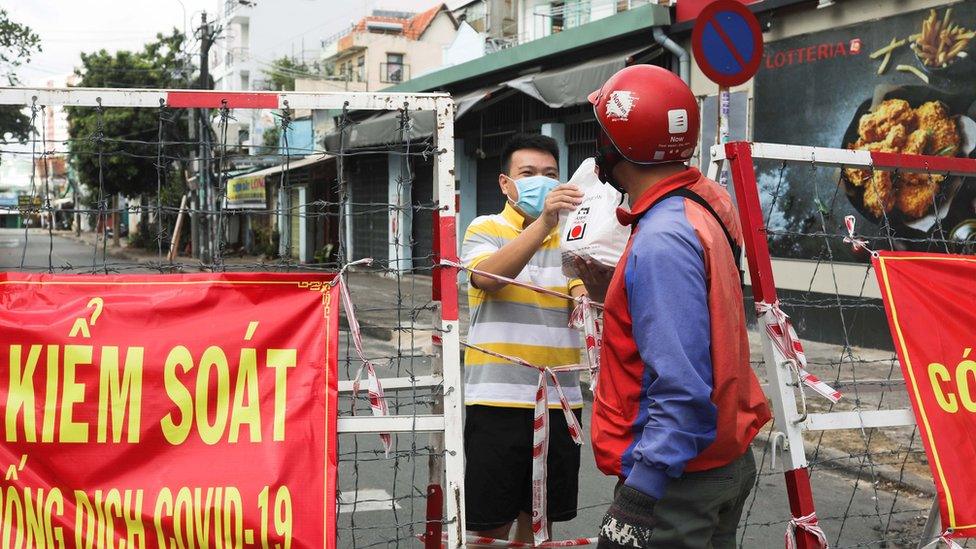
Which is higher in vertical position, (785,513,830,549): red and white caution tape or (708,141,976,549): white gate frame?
(708,141,976,549): white gate frame

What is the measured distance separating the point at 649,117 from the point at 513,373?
1370 millimetres

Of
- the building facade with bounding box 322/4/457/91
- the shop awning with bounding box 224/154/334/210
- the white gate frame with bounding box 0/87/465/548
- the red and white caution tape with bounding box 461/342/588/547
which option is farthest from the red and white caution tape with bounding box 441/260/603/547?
the building facade with bounding box 322/4/457/91

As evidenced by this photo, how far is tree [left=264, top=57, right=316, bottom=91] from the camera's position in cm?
4844

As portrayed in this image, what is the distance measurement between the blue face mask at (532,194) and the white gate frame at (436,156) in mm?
610

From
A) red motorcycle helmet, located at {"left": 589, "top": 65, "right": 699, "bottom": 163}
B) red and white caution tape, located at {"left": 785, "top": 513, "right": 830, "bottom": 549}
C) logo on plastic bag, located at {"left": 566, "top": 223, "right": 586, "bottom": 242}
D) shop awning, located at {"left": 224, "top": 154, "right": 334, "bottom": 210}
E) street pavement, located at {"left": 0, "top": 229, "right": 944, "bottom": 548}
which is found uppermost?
shop awning, located at {"left": 224, "top": 154, "right": 334, "bottom": 210}

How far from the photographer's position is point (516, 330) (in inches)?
131

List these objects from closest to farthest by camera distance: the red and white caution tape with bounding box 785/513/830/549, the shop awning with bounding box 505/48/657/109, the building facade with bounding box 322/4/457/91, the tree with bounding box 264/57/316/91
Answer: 1. the red and white caution tape with bounding box 785/513/830/549
2. the shop awning with bounding box 505/48/657/109
3. the building facade with bounding box 322/4/457/91
4. the tree with bounding box 264/57/316/91

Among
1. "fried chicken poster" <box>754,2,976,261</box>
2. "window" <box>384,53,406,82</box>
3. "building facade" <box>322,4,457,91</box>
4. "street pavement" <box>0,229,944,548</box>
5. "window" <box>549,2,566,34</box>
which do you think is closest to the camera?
"street pavement" <box>0,229,944,548</box>

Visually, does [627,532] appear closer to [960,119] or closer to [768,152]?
[768,152]

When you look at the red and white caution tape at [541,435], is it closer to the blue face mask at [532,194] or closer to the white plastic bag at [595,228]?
the white plastic bag at [595,228]

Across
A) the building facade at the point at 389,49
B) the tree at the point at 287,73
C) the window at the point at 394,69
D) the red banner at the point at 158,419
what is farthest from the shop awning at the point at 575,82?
the tree at the point at 287,73

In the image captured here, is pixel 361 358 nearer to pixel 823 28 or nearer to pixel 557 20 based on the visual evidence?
pixel 823 28

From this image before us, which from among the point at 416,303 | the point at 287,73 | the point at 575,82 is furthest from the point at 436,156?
the point at 287,73

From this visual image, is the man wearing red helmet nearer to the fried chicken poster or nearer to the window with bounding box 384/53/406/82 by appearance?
the fried chicken poster
